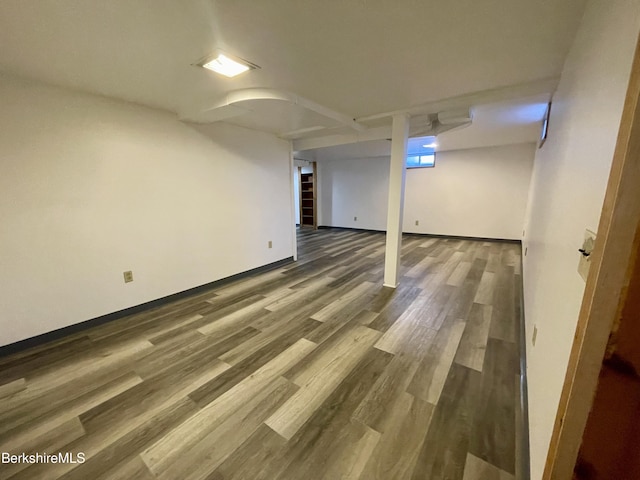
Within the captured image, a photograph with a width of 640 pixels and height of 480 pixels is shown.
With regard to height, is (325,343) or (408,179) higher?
(408,179)

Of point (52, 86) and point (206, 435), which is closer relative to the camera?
point (206, 435)

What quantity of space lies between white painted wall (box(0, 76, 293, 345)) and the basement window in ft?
14.7

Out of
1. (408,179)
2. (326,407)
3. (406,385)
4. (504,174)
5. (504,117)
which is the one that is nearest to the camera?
(326,407)

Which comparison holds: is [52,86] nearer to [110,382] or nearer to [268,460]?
[110,382]

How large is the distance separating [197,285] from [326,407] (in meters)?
2.37

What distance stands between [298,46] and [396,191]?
1885mm

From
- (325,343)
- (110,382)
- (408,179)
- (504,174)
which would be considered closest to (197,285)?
(110,382)

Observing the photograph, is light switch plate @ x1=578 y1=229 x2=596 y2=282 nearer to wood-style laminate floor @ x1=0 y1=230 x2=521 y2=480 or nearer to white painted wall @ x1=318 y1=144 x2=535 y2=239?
wood-style laminate floor @ x1=0 y1=230 x2=521 y2=480

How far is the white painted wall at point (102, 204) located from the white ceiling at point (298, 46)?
1.04ft

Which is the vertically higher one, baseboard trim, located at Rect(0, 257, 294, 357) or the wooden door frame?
the wooden door frame

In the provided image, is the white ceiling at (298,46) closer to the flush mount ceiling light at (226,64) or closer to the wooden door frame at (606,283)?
the flush mount ceiling light at (226,64)

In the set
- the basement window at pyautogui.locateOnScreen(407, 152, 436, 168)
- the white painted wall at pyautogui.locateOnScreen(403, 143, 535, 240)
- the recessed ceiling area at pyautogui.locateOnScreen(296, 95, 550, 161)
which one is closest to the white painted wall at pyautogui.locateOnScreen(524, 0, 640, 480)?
the recessed ceiling area at pyautogui.locateOnScreen(296, 95, 550, 161)

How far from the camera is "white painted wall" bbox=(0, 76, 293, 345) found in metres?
1.92

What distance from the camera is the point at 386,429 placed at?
1.31 meters
